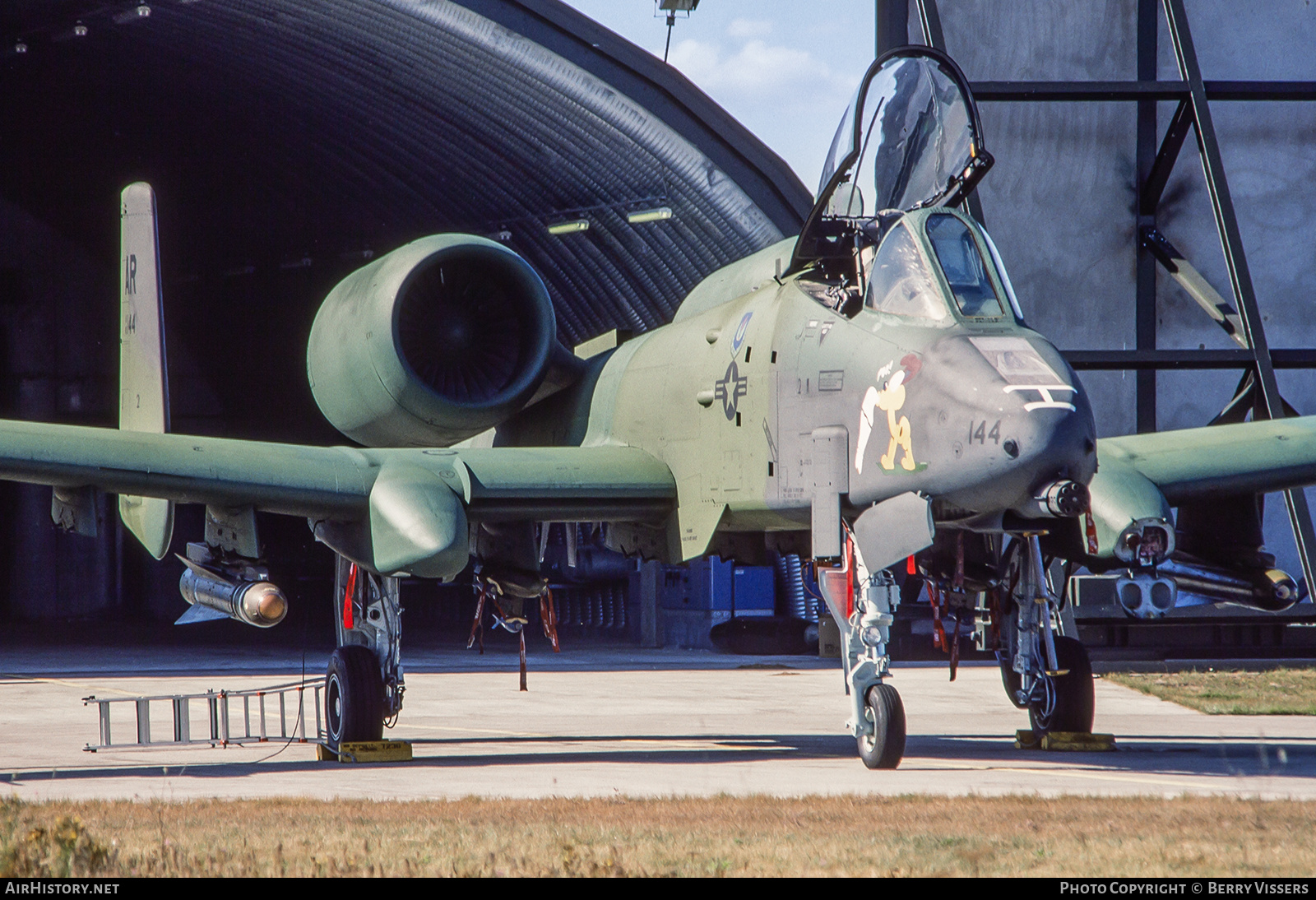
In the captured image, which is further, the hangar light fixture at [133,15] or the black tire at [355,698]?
the hangar light fixture at [133,15]

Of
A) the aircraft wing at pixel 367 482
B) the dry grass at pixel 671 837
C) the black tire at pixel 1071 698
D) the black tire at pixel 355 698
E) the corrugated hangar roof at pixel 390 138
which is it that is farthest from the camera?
the corrugated hangar roof at pixel 390 138

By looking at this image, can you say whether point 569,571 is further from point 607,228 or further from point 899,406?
point 899,406

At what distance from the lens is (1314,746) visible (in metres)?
11.6

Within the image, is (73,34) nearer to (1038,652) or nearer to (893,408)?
(893,408)

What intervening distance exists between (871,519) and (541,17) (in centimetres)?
1255

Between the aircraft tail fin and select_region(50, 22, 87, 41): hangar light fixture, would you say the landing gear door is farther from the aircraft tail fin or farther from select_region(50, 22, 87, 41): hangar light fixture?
select_region(50, 22, 87, 41): hangar light fixture

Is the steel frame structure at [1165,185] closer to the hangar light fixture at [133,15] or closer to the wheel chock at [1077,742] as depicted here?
the wheel chock at [1077,742]

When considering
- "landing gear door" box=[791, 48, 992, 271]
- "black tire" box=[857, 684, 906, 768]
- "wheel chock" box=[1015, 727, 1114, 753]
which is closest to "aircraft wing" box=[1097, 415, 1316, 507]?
"wheel chock" box=[1015, 727, 1114, 753]

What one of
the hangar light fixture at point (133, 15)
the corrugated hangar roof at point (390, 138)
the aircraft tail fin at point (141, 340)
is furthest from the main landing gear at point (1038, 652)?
the hangar light fixture at point (133, 15)

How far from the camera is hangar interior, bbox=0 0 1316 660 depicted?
70.6 ft

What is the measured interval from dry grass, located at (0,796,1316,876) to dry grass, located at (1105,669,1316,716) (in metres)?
8.33

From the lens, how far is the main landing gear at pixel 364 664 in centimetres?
1162

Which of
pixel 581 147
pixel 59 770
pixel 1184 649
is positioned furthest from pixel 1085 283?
pixel 59 770

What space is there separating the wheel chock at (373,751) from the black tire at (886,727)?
378cm
